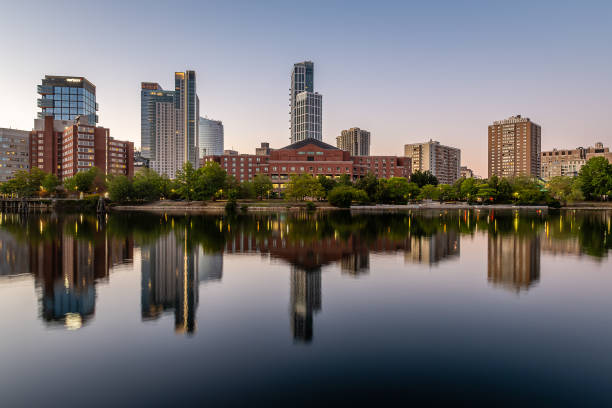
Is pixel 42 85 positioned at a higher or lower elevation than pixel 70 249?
higher

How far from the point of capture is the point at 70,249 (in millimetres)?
30000

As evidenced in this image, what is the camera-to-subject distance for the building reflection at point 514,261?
67.8ft

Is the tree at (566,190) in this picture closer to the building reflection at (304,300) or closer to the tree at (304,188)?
the tree at (304,188)

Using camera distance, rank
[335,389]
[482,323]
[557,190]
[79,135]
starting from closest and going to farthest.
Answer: [335,389]
[482,323]
[557,190]
[79,135]

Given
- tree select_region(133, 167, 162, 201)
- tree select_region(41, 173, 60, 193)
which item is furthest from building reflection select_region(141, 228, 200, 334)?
tree select_region(41, 173, 60, 193)

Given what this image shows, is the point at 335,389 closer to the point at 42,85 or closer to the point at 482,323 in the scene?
the point at 482,323

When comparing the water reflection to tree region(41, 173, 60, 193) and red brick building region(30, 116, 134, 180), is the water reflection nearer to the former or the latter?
tree region(41, 173, 60, 193)

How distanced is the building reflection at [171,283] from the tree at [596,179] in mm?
128499

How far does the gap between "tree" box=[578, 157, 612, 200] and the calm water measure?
354ft

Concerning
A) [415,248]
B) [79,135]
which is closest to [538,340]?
[415,248]

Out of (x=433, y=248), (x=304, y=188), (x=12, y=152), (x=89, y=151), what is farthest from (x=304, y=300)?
(x=12, y=152)

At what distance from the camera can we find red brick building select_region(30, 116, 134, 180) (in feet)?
493

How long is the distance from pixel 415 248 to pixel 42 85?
785 ft

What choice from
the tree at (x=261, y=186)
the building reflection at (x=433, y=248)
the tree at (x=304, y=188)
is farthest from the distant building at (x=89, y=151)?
the building reflection at (x=433, y=248)
